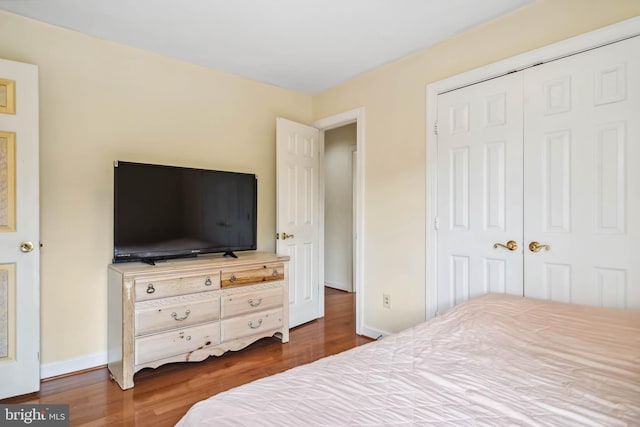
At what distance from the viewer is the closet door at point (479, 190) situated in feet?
7.45

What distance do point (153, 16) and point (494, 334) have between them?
277 cm

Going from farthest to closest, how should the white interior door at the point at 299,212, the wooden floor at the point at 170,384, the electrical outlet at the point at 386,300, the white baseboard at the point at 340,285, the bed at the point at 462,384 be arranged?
the white baseboard at the point at 340,285 < the white interior door at the point at 299,212 < the electrical outlet at the point at 386,300 < the wooden floor at the point at 170,384 < the bed at the point at 462,384

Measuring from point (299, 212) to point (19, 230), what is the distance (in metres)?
2.22

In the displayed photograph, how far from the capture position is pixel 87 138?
2578mm

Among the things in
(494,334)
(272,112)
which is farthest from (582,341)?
(272,112)

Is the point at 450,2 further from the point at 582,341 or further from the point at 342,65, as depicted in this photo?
the point at 582,341

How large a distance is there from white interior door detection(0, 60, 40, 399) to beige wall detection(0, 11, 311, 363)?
21 cm

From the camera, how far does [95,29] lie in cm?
249

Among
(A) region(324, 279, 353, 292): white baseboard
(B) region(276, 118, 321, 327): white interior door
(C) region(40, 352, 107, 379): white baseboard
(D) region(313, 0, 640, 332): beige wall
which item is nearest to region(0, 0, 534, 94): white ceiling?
(D) region(313, 0, 640, 332): beige wall

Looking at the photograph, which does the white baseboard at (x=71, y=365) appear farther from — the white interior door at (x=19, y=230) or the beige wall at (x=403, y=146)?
the beige wall at (x=403, y=146)

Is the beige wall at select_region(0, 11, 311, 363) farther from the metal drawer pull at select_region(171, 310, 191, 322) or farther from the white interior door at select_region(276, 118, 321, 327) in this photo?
the white interior door at select_region(276, 118, 321, 327)

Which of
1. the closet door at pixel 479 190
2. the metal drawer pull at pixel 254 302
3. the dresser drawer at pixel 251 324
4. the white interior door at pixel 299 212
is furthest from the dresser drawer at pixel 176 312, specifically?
the closet door at pixel 479 190

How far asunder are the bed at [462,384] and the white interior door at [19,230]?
198 cm

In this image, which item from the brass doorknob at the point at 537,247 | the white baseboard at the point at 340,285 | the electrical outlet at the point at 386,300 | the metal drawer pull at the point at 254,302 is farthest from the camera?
the white baseboard at the point at 340,285
